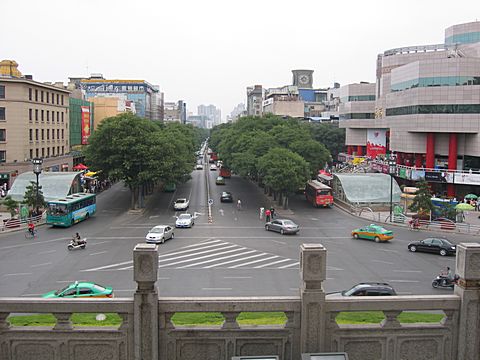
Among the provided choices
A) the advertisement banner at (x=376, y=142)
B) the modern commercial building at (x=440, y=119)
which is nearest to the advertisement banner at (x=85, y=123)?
the advertisement banner at (x=376, y=142)

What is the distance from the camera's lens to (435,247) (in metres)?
37.0

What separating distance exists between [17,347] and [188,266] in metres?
19.0

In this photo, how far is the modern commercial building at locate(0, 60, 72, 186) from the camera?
65188mm

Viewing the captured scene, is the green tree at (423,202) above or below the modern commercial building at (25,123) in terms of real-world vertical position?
below

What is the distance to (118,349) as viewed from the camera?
1381cm

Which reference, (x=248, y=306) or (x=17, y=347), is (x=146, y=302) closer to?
(x=248, y=306)

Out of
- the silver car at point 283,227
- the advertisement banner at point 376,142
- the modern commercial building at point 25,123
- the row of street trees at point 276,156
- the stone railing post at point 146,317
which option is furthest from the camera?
the advertisement banner at point 376,142

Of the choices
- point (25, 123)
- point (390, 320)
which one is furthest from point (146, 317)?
point (25, 123)

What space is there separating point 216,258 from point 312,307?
2148 cm

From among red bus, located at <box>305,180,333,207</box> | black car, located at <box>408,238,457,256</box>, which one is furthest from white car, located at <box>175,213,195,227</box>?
black car, located at <box>408,238,457,256</box>

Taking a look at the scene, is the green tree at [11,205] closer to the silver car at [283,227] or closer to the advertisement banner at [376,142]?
the silver car at [283,227]

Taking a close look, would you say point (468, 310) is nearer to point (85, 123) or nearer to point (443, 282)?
point (443, 282)

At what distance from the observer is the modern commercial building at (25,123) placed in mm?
Answer: 65188

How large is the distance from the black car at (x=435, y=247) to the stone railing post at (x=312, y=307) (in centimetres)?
2578
